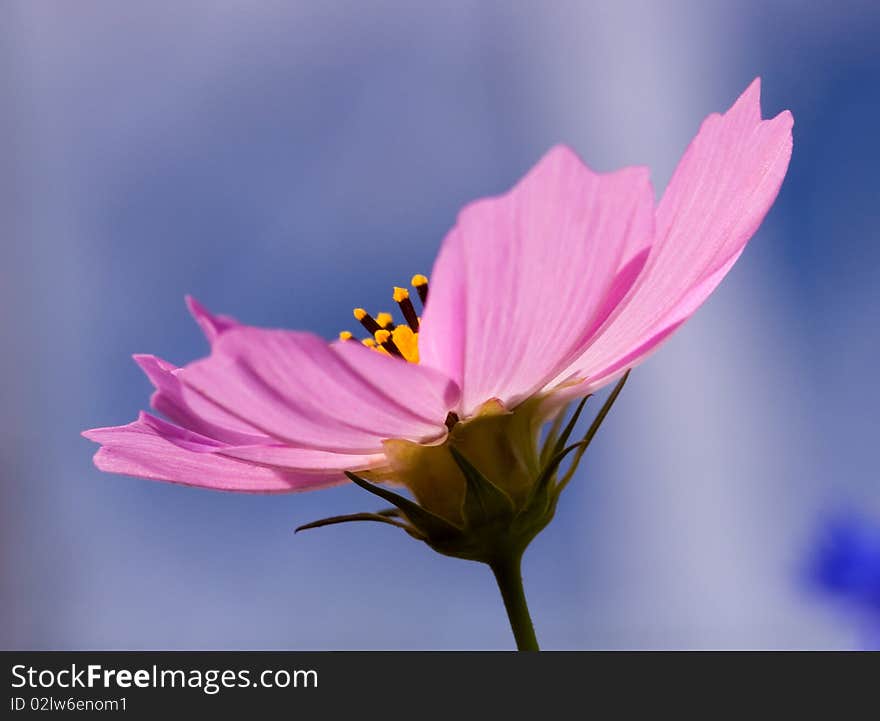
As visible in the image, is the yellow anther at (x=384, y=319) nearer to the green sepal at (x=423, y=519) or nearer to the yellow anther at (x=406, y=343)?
the yellow anther at (x=406, y=343)

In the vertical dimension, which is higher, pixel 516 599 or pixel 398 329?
pixel 398 329

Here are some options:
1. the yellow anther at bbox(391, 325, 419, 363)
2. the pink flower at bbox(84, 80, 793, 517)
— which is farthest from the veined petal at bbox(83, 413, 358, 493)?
the yellow anther at bbox(391, 325, 419, 363)

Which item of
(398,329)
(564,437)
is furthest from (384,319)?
(564,437)

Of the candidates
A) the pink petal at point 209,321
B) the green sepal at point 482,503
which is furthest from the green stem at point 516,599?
the pink petal at point 209,321

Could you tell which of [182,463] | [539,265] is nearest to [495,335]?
[539,265]

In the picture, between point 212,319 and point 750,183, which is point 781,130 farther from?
point 212,319

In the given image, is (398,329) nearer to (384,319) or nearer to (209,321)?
(384,319)

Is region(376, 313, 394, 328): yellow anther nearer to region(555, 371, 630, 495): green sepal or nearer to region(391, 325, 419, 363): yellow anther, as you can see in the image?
region(391, 325, 419, 363): yellow anther

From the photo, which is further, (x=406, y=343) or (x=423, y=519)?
(x=406, y=343)
